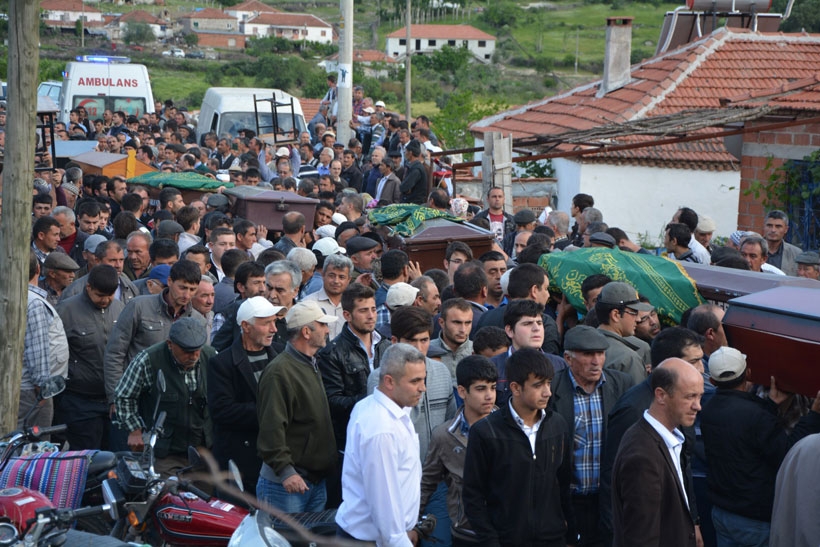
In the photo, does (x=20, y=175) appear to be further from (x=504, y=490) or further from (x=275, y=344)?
(x=504, y=490)

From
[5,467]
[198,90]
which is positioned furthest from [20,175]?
[198,90]

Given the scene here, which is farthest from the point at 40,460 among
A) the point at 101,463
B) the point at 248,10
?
the point at 248,10

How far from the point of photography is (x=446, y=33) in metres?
109

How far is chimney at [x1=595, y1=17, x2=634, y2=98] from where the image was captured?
2166 cm

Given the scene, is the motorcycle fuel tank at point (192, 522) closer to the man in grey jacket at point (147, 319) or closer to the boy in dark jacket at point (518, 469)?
the boy in dark jacket at point (518, 469)

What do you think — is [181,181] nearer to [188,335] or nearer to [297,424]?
[188,335]

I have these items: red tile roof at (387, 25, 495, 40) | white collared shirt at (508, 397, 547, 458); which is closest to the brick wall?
white collared shirt at (508, 397, 547, 458)

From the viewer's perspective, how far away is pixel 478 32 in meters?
109

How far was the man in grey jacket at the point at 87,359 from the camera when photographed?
780cm

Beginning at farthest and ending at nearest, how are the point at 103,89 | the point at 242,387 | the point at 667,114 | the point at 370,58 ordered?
the point at 370,58, the point at 103,89, the point at 667,114, the point at 242,387

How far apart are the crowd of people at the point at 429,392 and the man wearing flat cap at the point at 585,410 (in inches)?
0.5

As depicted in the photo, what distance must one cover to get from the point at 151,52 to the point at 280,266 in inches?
3196

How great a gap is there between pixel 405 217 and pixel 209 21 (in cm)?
11451

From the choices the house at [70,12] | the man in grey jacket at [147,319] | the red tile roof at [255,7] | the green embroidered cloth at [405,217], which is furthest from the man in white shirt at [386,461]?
the red tile roof at [255,7]
